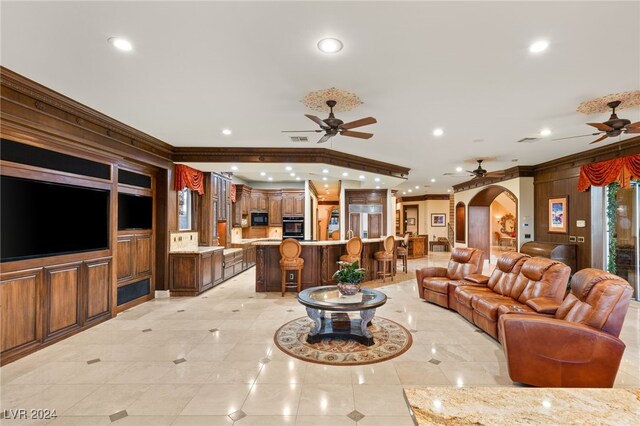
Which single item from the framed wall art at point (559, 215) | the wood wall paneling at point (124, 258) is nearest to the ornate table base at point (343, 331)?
the wood wall paneling at point (124, 258)

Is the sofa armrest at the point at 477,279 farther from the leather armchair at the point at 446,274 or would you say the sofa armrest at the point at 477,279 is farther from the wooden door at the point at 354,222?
the wooden door at the point at 354,222

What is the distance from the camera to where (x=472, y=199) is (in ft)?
35.8

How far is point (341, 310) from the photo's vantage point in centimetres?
348

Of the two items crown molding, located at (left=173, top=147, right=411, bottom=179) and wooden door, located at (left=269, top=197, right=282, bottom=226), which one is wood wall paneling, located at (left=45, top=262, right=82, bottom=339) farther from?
wooden door, located at (left=269, top=197, right=282, bottom=226)

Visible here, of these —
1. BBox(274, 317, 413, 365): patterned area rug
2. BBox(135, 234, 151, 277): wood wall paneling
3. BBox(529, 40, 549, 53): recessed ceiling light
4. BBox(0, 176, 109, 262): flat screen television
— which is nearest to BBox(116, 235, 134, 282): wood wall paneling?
BBox(135, 234, 151, 277): wood wall paneling

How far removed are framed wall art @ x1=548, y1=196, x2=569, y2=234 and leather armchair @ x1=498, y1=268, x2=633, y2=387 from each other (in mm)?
5263

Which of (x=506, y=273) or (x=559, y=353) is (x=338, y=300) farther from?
(x=506, y=273)

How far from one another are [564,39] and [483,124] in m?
2.19

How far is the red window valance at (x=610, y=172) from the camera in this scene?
5.38 meters

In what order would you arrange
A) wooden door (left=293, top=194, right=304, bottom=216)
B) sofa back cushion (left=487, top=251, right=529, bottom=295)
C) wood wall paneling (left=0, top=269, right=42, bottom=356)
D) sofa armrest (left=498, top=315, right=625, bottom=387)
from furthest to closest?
wooden door (left=293, top=194, right=304, bottom=216)
sofa back cushion (left=487, top=251, right=529, bottom=295)
wood wall paneling (left=0, top=269, right=42, bottom=356)
sofa armrest (left=498, top=315, right=625, bottom=387)

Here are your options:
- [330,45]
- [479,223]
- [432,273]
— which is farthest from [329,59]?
[479,223]

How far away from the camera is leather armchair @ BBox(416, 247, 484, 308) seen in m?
5.19

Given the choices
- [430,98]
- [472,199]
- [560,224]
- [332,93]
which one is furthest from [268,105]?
[472,199]

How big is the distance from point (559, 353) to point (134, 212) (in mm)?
6154
